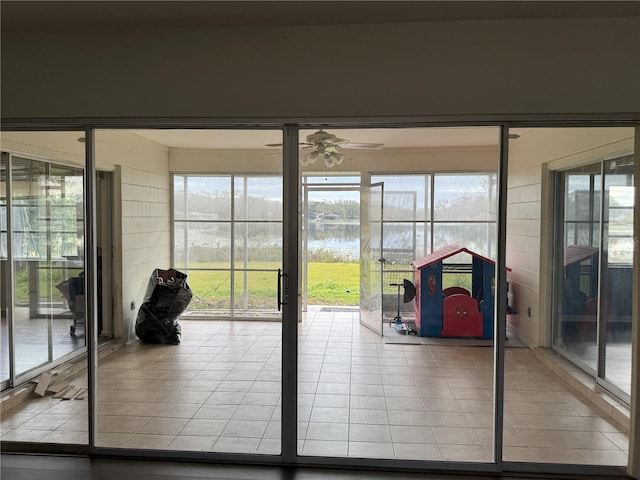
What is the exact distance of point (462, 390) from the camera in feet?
11.9

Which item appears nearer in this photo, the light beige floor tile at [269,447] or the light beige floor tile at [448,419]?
the light beige floor tile at [269,447]

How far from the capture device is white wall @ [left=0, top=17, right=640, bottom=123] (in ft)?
8.00

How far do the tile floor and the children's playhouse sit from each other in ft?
0.82

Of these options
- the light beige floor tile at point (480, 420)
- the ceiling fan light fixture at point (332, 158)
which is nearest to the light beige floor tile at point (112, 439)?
the light beige floor tile at point (480, 420)

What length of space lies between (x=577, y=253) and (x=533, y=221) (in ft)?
2.50

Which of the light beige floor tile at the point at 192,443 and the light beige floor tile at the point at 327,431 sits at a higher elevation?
the light beige floor tile at the point at 327,431

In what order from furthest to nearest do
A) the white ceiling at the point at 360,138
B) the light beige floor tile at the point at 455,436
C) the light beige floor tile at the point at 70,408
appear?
the white ceiling at the point at 360,138 → the light beige floor tile at the point at 70,408 → the light beige floor tile at the point at 455,436

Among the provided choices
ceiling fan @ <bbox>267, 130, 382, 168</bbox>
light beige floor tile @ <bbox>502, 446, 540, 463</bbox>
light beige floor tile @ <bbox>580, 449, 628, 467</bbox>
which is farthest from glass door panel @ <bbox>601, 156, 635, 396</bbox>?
ceiling fan @ <bbox>267, 130, 382, 168</bbox>

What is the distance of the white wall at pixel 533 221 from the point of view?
326 cm

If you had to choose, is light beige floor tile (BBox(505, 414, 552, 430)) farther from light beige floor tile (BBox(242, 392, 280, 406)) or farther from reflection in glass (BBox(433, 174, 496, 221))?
reflection in glass (BBox(433, 174, 496, 221))

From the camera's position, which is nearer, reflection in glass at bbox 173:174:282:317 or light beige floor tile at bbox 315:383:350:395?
light beige floor tile at bbox 315:383:350:395

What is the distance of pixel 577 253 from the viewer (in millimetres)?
3037

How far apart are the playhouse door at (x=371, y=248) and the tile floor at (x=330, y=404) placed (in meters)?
0.51

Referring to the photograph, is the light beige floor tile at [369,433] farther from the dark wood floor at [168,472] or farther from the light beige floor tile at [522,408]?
the light beige floor tile at [522,408]
